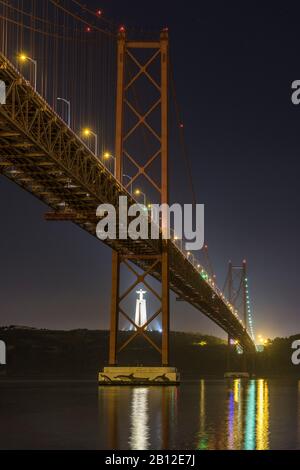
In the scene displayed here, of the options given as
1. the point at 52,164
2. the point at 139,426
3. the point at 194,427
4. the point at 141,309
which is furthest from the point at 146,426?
the point at 141,309

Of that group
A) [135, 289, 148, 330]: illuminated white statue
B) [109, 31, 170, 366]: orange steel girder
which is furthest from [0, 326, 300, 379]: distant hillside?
[109, 31, 170, 366]: orange steel girder

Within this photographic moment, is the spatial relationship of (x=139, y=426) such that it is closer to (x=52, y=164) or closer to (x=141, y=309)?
(x=52, y=164)

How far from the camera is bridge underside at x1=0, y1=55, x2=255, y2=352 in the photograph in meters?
27.6

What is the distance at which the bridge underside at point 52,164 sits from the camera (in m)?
27.6

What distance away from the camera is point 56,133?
31578 mm

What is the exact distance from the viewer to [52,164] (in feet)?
104

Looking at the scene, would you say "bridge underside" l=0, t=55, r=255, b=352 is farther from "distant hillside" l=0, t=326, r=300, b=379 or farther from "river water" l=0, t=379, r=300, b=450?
"distant hillside" l=0, t=326, r=300, b=379

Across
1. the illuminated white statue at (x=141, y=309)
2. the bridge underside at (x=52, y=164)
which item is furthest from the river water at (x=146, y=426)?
the illuminated white statue at (x=141, y=309)

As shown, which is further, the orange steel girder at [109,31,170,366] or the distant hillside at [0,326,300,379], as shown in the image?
the distant hillside at [0,326,300,379]

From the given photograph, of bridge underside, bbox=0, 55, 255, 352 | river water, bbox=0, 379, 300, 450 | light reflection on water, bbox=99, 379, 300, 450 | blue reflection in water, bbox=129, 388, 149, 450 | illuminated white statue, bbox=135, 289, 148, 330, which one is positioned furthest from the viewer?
illuminated white statue, bbox=135, 289, 148, 330

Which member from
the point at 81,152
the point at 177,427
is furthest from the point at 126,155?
the point at 177,427

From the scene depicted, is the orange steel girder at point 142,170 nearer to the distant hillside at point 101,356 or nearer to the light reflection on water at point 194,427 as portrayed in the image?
the light reflection on water at point 194,427

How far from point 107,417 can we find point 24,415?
2659 mm

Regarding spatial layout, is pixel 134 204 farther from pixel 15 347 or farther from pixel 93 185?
pixel 15 347
